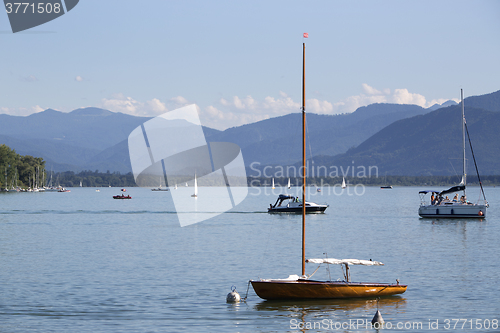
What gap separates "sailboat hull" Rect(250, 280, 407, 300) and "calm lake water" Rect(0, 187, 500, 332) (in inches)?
23.5

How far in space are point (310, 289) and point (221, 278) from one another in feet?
36.7

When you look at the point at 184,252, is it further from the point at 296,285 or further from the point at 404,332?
the point at 404,332

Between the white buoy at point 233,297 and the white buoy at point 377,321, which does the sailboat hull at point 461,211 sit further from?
the white buoy at point 377,321

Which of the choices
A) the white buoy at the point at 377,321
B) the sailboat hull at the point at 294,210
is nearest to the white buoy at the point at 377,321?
the white buoy at the point at 377,321

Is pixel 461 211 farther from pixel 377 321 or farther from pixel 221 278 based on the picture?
pixel 377 321

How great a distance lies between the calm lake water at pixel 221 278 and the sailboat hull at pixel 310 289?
0.60m

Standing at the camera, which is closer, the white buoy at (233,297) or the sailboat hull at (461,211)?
the white buoy at (233,297)

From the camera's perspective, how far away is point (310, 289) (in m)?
34.1

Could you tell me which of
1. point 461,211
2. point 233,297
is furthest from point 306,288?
point 461,211

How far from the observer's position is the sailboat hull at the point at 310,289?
34000mm

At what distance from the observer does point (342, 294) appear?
34.7 m

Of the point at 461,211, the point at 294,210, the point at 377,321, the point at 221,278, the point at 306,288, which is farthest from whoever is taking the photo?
the point at 294,210

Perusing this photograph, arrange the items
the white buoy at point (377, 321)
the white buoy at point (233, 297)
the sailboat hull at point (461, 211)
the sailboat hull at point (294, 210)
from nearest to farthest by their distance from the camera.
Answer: the white buoy at point (377, 321) < the white buoy at point (233, 297) < the sailboat hull at point (461, 211) < the sailboat hull at point (294, 210)

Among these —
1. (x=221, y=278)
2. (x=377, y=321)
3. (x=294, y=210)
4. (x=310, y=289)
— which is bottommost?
(x=377, y=321)
